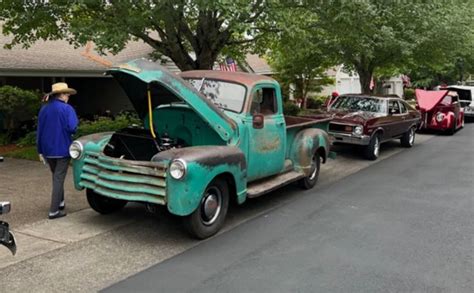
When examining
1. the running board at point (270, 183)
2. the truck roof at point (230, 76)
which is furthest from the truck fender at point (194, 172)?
the truck roof at point (230, 76)

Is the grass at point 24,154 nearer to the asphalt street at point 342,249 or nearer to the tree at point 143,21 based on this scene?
the tree at point 143,21

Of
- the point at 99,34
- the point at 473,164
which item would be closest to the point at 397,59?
the point at 473,164

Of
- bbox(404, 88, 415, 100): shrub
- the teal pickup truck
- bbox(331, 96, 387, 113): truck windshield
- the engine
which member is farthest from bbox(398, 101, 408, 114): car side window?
bbox(404, 88, 415, 100): shrub

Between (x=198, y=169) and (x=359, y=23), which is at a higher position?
(x=359, y=23)

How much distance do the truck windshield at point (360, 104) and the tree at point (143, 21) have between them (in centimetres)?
333

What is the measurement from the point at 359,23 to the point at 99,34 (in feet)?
18.0

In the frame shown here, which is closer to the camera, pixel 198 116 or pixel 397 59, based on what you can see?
pixel 198 116

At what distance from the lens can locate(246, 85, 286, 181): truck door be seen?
277 inches

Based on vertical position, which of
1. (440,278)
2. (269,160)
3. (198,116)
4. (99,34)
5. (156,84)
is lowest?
(440,278)

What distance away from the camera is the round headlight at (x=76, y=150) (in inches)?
255

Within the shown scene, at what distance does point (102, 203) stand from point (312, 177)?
3.88m

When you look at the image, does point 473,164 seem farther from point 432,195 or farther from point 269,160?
point 269,160

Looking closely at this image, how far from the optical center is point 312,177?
8992mm

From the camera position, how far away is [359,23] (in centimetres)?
1084
